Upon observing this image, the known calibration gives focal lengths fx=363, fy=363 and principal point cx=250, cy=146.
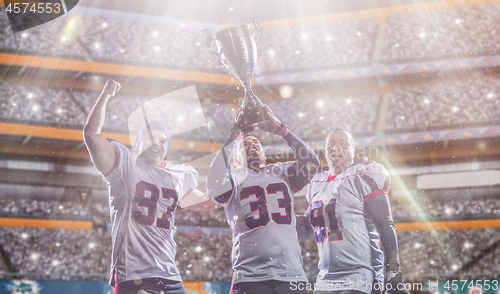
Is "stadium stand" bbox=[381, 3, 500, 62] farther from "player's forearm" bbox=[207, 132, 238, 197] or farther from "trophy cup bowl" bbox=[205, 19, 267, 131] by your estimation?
"player's forearm" bbox=[207, 132, 238, 197]

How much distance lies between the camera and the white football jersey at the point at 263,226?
8.64 feet

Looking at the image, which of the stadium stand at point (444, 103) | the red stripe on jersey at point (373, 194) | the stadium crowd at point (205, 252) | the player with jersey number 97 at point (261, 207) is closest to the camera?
the player with jersey number 97 at point (261, 207)

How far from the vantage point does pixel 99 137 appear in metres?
2.71

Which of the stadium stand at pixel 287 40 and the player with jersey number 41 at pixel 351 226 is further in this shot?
the stadium stand at pixel 287 40

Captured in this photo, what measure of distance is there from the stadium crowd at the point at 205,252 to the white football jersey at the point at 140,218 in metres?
7.16

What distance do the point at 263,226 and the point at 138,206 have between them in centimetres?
98

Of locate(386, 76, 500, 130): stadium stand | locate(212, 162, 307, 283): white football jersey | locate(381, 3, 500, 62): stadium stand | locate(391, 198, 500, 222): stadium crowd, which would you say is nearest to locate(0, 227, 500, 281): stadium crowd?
locate(391, 198, 500, 222): stadium crowd

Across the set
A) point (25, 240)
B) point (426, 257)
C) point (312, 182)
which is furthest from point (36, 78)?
point (426, 257)

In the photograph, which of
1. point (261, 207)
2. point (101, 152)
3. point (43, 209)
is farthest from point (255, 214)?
point (43, 209)

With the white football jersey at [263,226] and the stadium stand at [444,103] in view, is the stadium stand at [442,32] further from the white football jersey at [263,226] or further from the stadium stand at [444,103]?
the white football jersey at [263,226]

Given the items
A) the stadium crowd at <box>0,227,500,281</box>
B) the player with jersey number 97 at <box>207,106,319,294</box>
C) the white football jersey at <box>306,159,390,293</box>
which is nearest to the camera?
the player with jersey number 97 at <box>207,106,319,294</box>

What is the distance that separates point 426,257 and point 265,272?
368 inches

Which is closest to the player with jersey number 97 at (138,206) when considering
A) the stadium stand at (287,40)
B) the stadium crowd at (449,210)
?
the stadium crowd at (449,210)

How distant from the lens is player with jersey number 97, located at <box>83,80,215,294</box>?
8.65 feet
